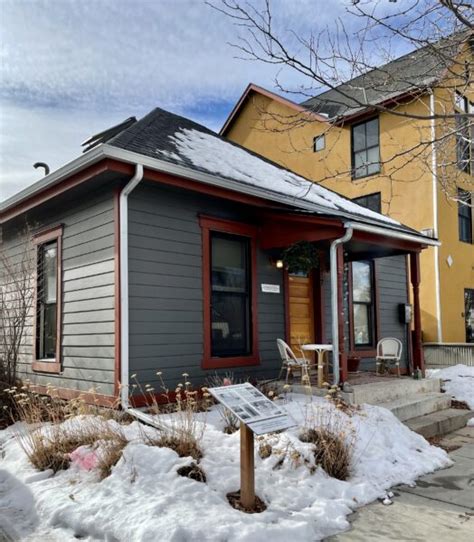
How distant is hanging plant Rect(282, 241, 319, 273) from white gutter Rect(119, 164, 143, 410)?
2.52 metres

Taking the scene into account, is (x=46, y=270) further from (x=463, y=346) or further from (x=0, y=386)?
(x=463, y=346)

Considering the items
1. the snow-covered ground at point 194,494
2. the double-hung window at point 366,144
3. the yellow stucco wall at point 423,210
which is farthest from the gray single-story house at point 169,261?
the double-hung window at point 366,144

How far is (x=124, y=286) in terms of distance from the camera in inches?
221

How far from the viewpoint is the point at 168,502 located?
11.2 feet

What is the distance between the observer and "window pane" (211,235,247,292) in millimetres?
6797

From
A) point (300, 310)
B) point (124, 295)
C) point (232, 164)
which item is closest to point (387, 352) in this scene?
point (300, 310)

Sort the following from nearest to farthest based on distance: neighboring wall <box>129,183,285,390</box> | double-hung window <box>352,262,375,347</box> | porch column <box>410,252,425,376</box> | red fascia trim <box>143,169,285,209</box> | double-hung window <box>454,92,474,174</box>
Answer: double-hung window <box>454,92,474,174</box> < red fascia trim <box>143,169,285,209</box> < neighboring wall <box>129,183,285,390</box> < porch column <box>410,252,425,376</box> < double-hung window <box>352,262,375,347</box>

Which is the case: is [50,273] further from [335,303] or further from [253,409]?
[253,409]

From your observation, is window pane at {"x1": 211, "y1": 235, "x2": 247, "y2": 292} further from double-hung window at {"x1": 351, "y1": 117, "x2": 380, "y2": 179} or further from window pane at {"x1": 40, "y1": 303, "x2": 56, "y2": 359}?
double-hung window at {"x1": 351, "y1": 117, "x2": 380, "y2": 179}

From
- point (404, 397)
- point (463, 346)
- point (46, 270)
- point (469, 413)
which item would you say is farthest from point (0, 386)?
point (463, 346)

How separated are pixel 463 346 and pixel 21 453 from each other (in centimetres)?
1114

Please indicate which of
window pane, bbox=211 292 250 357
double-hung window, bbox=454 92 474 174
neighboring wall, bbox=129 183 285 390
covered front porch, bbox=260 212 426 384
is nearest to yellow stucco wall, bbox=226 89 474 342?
covered front porch, bbox=260 212 426 384

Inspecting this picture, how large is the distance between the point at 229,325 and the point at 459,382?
475 cm

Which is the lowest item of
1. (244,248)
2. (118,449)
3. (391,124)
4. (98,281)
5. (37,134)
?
(118,449)
